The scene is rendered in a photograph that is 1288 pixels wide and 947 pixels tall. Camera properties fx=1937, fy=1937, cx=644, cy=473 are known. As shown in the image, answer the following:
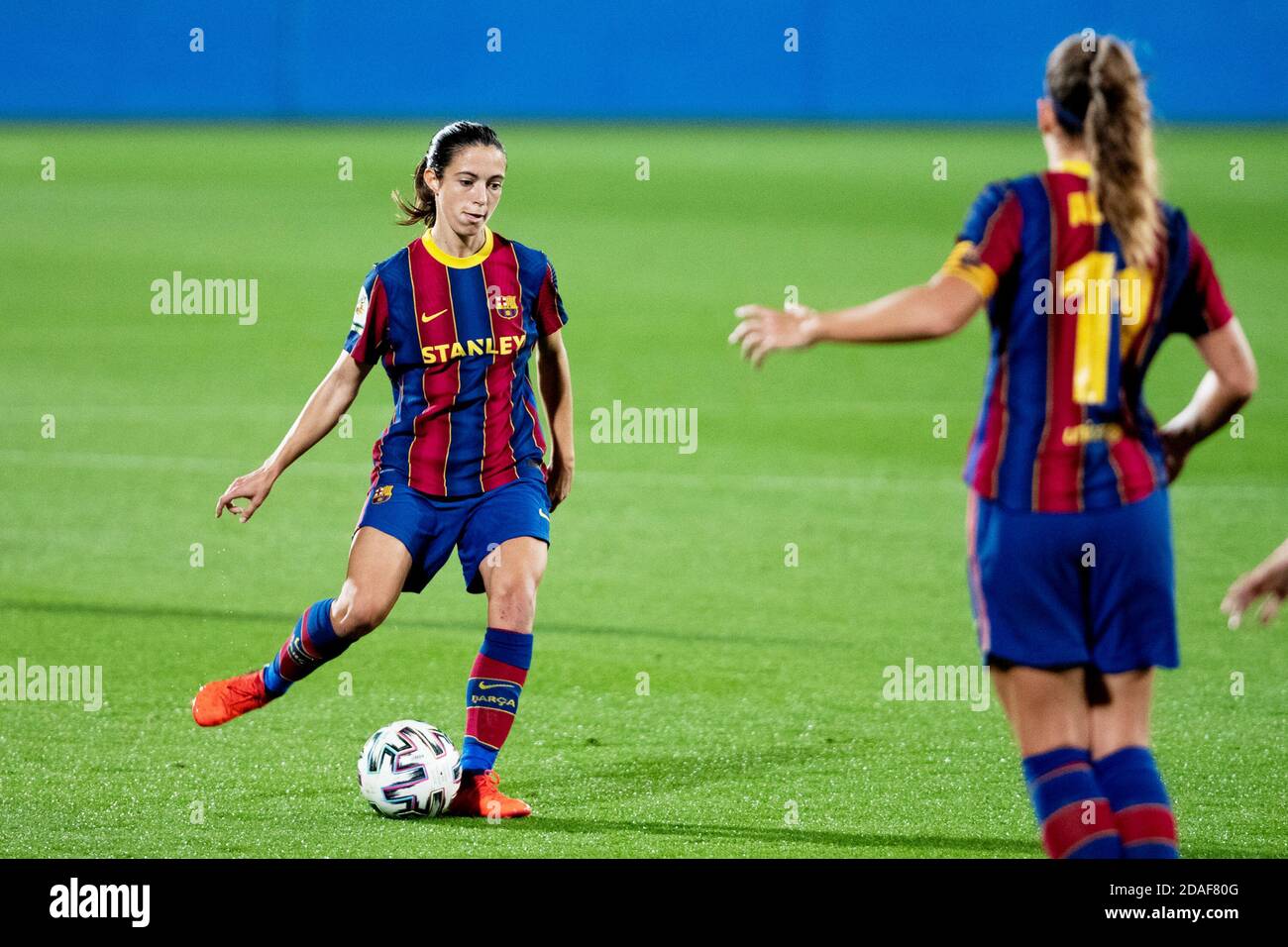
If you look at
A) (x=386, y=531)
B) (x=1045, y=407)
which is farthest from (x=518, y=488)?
(x=1045, y=407)

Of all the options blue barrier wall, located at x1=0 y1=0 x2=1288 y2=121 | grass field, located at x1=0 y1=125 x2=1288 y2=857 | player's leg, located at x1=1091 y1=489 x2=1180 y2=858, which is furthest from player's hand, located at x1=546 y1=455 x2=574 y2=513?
blue barrier wall, located at x1=0 y1=0 x2=1288 y2=121

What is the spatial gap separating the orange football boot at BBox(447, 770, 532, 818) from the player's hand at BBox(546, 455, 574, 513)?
0.96 meters

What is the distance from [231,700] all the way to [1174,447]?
10.7 ft

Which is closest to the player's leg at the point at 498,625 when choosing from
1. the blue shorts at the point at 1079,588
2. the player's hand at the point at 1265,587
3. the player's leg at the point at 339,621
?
the player's leg at the point at 339,621

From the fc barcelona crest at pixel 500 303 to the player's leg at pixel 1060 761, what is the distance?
2389 mm

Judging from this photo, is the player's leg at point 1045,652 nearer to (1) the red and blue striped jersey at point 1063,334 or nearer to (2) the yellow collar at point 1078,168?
(1) the red and blue striped jersey at point 1063,334

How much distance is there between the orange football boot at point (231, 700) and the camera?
20.3ft

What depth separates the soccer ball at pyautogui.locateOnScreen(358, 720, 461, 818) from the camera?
5758 mm

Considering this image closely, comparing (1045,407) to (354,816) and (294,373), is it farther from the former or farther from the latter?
(294,373)

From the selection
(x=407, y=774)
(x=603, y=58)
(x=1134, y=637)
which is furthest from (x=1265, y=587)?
(x=603, y=58)

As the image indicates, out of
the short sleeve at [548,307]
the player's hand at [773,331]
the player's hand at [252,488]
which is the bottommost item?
the player's hand at [252,488]

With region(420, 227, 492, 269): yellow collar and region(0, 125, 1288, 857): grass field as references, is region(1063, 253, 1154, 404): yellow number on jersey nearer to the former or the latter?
region(0, 125, 1288, 857): grass field

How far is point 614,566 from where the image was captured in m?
10.3

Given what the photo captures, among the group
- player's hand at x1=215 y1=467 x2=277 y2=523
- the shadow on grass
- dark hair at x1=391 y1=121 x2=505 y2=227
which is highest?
dark hair at x1=391 y1=121 x2=505 y2=227
